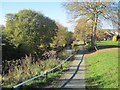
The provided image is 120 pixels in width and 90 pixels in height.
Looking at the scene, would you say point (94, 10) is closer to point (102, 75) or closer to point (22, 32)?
point (22, 32)

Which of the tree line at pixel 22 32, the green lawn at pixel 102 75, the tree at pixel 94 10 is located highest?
the tree at pixel 94 10

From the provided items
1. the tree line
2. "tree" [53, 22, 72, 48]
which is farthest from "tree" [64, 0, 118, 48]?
"tree" [53, 22, 72, 48]

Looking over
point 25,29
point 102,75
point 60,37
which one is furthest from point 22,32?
point 60,37

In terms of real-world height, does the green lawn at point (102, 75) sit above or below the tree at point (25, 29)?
below

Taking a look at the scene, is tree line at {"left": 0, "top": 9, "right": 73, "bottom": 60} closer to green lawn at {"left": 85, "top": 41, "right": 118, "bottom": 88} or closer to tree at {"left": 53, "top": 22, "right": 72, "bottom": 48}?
green lawn at {"left": 85, "top": 41, "right": 118, "bottom": 88}

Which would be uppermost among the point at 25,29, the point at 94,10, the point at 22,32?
the point at 94,10

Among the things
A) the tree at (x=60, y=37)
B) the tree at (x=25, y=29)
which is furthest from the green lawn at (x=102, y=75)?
the tree at (x=60, y=37)

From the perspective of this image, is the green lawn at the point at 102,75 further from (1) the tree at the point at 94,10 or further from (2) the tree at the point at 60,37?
(2) the tree at the point at 60,37

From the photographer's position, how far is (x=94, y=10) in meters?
19.9

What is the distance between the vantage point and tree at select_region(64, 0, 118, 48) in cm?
1809

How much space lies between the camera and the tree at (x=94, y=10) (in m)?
18.1

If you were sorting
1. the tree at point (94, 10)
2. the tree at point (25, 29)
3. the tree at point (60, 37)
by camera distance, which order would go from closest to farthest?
the tree at point (25, 29), the tree at point (94, 10), the tree at point (60, 37)

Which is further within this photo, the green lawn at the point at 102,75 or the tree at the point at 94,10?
the tree at the point at 94,10

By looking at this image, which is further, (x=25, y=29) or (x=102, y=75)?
(x=25, y=29)
